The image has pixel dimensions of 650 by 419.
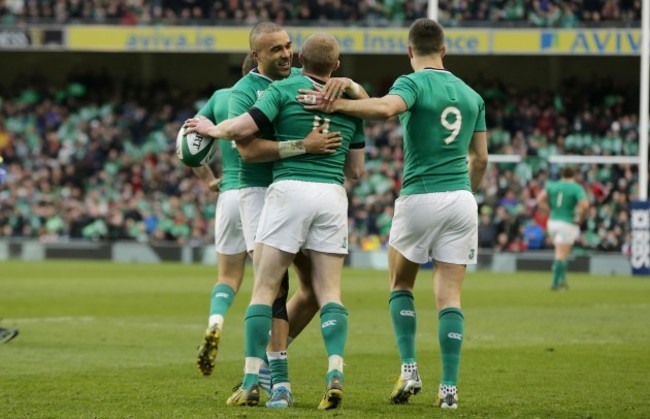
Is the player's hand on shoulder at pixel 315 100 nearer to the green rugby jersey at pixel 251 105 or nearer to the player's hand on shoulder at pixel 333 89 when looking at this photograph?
the player's hand on shoulder at pixel 333 89

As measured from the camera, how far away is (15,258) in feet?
113

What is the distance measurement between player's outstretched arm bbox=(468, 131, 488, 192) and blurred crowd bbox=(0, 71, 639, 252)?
71.8ft

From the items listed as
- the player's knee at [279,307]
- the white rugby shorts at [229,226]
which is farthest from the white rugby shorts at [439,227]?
the white rugby shorts at [229,226]

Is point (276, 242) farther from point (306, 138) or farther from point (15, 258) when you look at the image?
point (15, 258)

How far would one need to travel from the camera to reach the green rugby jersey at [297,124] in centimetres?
802

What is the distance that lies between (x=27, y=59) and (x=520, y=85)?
15430 millimetres

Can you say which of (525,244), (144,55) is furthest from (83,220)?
(525,244)

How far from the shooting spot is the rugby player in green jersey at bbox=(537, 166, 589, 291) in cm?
2261

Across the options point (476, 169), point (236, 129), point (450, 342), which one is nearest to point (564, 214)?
point (476, 169)

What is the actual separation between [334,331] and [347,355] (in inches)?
159

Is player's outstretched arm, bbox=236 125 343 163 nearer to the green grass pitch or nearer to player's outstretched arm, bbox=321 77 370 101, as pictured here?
player's outstretched arm, bbox=321 77 370 101

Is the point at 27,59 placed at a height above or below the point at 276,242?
above

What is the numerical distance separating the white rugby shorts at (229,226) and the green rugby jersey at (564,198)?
1319 cm

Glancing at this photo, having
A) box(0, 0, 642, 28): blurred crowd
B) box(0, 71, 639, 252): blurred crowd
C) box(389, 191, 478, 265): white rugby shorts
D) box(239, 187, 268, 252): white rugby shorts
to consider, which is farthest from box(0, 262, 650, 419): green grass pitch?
box(0, 0, 642, 28): blurred crowd
